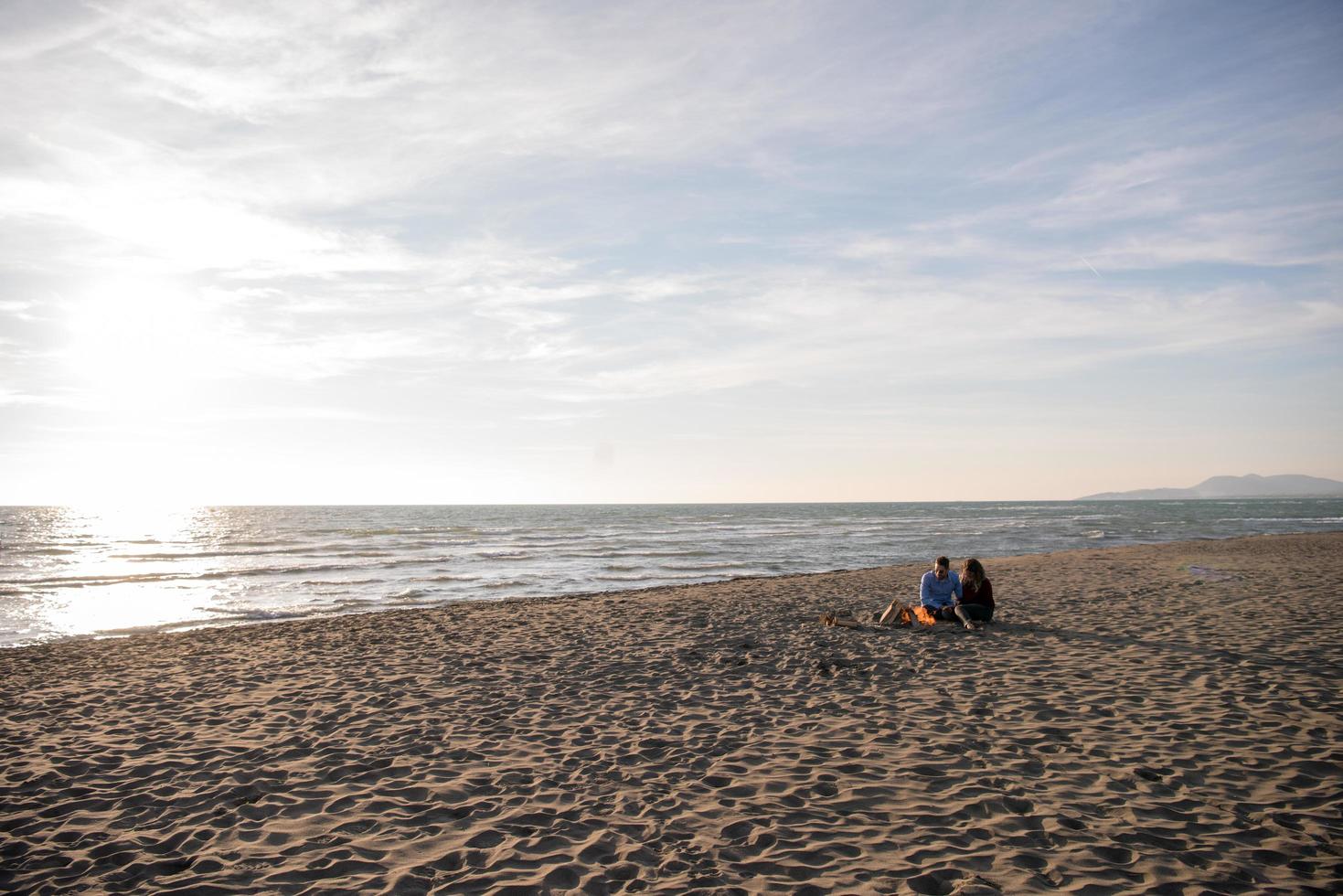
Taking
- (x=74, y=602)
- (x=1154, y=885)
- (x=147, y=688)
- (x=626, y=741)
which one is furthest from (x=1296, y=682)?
(x=74, y=602)

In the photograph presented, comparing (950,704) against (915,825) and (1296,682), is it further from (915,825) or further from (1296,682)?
(1296,682)

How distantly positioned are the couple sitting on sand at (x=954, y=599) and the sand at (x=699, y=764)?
1.36 feet

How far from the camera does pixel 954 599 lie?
13094mm

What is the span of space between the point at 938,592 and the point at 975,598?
599mm

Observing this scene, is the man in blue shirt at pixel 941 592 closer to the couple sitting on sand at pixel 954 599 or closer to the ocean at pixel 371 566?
the couple sitting on sand at pixel 954 599

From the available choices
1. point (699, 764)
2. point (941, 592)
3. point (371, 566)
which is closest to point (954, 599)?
point (941, 592)

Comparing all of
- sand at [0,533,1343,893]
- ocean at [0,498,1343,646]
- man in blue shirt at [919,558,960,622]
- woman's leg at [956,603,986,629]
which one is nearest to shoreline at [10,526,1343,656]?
ocean at [0,498,1343,646]

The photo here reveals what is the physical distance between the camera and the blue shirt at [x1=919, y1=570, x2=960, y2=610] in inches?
509

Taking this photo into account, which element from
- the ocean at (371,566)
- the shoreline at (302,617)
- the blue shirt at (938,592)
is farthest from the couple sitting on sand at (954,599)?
the ocean at (371,566)

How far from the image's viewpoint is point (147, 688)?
9898 mm

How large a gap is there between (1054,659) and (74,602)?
25.5 metres

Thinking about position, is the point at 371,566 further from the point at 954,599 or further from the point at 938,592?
the point at 954,599

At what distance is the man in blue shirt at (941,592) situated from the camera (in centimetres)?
1285

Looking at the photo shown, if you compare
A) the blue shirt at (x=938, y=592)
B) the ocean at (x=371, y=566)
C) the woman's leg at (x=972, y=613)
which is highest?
the blue shirt at (x=938, y=592)
